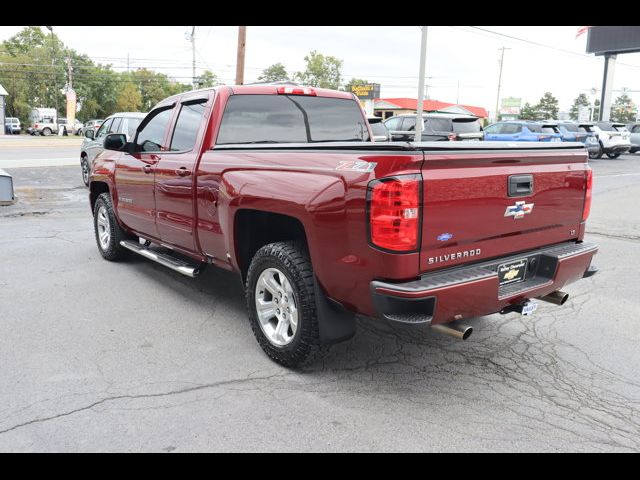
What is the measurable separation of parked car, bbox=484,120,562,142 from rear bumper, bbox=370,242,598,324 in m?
18.9

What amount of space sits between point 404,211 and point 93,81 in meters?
88.7

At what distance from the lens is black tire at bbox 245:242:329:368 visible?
356 cm

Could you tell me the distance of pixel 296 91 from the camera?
5.20 metres

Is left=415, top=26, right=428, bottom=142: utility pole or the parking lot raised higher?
left=415, top=26, right=428, bottom=142: utility pole

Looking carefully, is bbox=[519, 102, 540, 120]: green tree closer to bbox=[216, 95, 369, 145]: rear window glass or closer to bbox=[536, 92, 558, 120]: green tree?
bbox=[536, 92, 558, 120]: green tree

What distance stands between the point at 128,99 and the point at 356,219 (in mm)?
88977

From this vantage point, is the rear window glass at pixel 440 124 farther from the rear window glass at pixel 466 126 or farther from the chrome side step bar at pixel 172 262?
the chrome side step bar at pixel 172 262

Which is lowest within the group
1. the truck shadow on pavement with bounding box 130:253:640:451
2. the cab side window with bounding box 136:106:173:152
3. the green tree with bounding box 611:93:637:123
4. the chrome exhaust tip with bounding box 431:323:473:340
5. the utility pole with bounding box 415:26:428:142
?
the truck shadow on pavement with bounding box 130:253:640:451

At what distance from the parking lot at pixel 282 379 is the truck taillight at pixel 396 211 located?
0.57 metres

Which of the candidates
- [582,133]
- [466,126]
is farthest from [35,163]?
[582,133]

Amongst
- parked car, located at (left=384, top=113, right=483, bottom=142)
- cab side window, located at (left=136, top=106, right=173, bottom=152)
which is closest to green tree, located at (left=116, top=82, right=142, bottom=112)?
parked car, located at (left=384, top=113, right=483, bottom=142)

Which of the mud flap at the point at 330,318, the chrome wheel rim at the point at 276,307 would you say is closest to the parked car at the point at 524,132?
the chrome wheel rim at the point at 276,307
